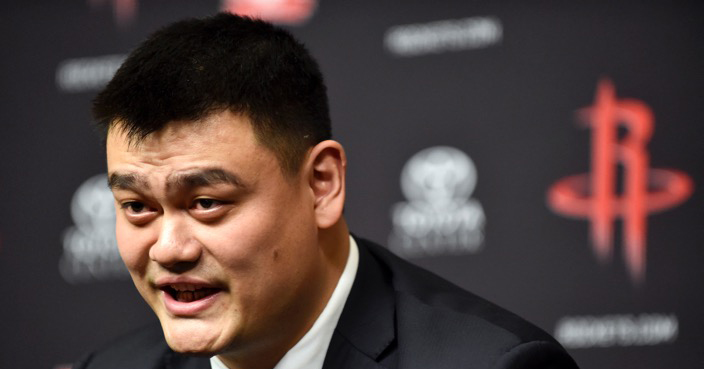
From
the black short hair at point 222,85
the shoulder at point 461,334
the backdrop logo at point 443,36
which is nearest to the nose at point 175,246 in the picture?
the black short hair at point 222,85

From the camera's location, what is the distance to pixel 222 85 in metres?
1.46

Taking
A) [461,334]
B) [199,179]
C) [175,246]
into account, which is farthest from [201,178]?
[461,334]

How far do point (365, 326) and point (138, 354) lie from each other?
55 centimetres

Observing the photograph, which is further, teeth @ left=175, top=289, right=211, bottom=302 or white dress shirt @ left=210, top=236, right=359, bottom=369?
white dress shirt @ left=210, top=236, right=359, bottom=369

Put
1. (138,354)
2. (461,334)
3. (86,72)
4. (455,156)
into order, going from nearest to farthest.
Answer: (461,334) → (138,354) → (455,156) → (86,72)

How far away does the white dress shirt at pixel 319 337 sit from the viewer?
1672 mm

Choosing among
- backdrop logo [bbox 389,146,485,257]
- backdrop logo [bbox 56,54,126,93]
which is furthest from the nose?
backdrop logo [bbox 56,54,126,93]

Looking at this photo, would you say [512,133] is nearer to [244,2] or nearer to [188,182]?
[244,2]

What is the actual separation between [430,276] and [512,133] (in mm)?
795

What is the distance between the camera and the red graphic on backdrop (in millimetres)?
2395

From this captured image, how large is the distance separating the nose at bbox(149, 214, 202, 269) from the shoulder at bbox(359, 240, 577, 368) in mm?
412

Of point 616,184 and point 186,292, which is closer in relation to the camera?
point 186,292

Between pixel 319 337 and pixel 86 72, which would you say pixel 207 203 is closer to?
pixel 319 337

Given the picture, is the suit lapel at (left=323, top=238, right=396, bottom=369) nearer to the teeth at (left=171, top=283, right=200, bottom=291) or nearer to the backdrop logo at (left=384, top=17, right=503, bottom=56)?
the teeth at (left=171, top=283, right=200, bottom=291)
